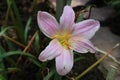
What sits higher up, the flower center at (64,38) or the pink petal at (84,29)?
the pink petal at (84,29)

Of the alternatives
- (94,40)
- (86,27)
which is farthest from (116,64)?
(86,27)

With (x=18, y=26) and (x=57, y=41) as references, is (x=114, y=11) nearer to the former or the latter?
(x=18, y=26)

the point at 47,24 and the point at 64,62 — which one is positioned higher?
the point at 47,24

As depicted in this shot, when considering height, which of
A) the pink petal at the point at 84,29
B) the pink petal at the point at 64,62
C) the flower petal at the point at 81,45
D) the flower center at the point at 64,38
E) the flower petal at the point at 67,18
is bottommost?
the pink petal at the point at 64,62

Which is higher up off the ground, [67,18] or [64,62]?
[67,18]

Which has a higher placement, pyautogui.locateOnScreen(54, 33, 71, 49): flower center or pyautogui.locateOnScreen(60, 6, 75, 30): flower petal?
pyautogui.locateOnScreen(60, 6, 75, 30): flower petal
